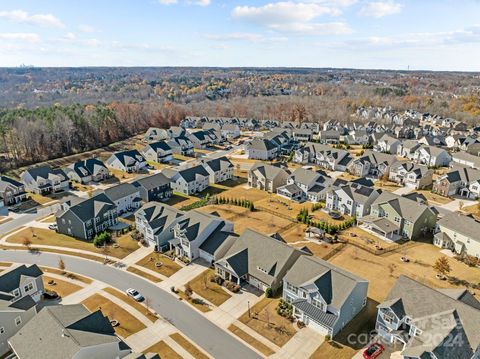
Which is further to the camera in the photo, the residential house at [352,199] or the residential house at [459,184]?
the residential house at [459,184]

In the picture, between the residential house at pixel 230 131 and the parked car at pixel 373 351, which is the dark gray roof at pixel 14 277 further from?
the residential house at pixel 230 131

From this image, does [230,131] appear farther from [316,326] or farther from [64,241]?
[316,326]

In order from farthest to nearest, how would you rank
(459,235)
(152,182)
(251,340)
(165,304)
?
1. (152,182)
2. (459,235)
3. (165,304)
4. (251,340)

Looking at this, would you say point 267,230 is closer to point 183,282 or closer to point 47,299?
point 183,282

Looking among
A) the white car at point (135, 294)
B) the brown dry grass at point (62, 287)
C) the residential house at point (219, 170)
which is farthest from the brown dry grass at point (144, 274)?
the residential house at point (219, 170)

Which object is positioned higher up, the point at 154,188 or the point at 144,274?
the point at 154,188

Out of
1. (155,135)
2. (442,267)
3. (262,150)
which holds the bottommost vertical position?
(442,267)

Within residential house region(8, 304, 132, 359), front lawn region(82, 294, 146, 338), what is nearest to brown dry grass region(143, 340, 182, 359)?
residential house region(8, 304, 132, 359)

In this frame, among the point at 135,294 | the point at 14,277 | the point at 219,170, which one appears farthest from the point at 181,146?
the point at 14,277
